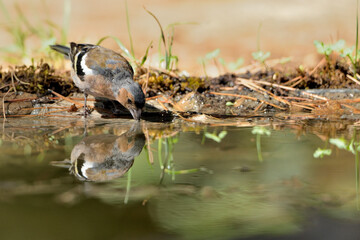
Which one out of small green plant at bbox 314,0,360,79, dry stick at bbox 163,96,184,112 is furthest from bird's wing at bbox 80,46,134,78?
small green plant at bbox 314,0,360,79

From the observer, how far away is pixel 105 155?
118 inches

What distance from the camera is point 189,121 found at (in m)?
4.54

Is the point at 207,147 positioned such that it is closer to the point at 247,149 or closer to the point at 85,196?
the point at 247,149

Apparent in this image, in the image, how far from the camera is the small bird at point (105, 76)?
470 cm

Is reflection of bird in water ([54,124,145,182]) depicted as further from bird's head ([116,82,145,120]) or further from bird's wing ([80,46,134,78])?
bird's wing ([80,46,134,78])

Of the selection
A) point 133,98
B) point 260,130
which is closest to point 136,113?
point 133,98

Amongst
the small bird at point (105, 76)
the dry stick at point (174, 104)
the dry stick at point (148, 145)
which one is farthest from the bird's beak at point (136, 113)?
the dry stick at point (174, 104)

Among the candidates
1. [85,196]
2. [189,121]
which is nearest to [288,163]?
[85,196]

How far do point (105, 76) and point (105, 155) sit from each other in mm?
2078

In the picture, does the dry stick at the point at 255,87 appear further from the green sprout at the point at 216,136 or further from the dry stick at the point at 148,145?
the dry stick at the point at 148,145

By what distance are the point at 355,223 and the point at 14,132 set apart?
2815mm

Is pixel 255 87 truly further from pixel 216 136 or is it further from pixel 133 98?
pixel 216 136

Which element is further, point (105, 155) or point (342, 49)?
point (342, 49)

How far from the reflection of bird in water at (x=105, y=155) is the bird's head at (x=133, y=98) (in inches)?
23.8
